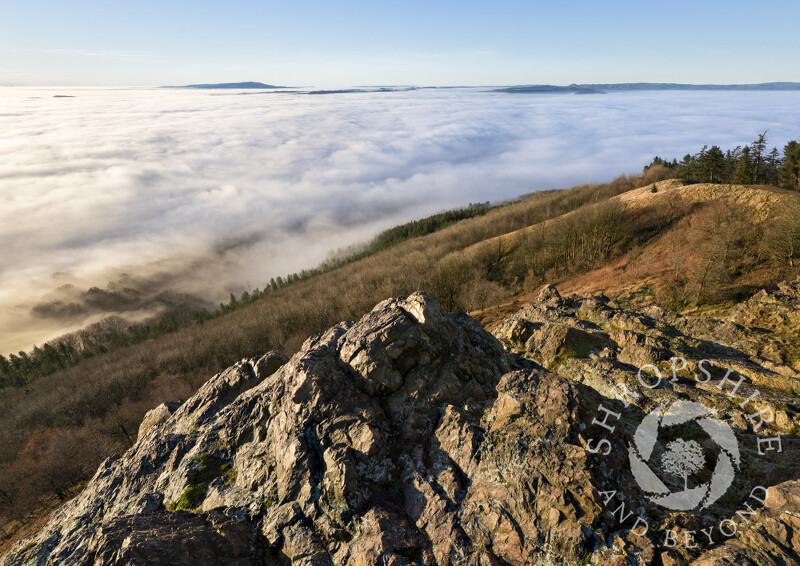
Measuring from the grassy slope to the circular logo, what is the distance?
160ft

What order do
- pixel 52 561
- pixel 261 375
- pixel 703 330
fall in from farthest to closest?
pixel 703 330 < pixel 261 375 < pixel 52 561

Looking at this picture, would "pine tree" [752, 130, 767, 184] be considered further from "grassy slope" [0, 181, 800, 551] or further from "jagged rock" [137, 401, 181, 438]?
"jagged rock" [137, 401, 181, 438]

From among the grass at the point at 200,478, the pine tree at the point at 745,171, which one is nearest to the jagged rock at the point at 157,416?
the grass at the point at 200,478

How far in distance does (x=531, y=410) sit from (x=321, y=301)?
3903 inches

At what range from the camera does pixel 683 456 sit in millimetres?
15664

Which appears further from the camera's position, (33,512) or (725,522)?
(33,512)

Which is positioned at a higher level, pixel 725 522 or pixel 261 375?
pixel 725 522

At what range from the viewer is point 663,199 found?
313 ft

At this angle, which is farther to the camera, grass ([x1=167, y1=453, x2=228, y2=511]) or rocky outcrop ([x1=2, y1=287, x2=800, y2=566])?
grass ([x1=167, y1=453, x2=228, y2=511])

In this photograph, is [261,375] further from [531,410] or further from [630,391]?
[630,391]

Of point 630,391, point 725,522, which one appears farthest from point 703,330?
point 725,522

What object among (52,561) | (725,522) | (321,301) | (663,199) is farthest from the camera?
(321,301)

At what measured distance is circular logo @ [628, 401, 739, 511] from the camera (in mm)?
13835

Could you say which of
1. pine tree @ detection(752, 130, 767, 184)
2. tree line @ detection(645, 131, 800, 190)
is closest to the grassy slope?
tree line @ detection(645, 131, 800, 190)
